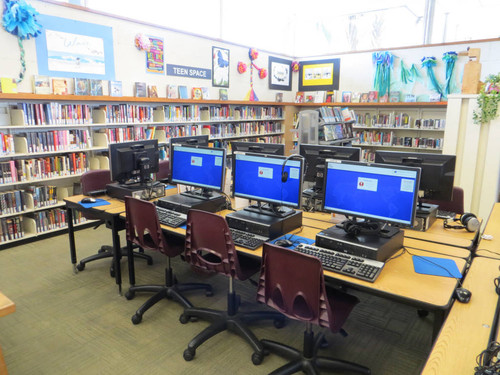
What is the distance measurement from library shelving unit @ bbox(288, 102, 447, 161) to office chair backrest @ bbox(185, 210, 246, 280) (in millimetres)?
5488

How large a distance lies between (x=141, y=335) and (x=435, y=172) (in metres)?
2.41

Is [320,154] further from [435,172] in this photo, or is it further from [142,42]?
[142,42]

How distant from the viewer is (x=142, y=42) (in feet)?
17.3

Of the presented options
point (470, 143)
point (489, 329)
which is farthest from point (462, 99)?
point (489, 329)

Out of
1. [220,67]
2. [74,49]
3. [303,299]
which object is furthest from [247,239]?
[220,67]

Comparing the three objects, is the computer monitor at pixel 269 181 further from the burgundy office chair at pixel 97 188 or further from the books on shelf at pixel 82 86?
the books on shelf at pixel 82 86

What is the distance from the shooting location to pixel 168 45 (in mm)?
5750

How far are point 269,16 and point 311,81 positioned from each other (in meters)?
1.71

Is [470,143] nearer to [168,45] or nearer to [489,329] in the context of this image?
[489,329]

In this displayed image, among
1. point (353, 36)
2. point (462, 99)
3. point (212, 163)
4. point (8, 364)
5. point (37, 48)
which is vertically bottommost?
point (8, 364)

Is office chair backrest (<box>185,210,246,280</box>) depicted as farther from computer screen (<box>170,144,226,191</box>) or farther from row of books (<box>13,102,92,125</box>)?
row of books (<box>13,102,92,125</box>)

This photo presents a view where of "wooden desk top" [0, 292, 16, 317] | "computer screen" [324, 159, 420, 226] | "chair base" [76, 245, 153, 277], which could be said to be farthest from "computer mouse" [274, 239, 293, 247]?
"chair base" [76, 245, 153, 277]

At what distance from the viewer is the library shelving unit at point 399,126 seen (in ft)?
21.8

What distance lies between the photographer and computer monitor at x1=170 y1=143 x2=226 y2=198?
2910 millimetres
